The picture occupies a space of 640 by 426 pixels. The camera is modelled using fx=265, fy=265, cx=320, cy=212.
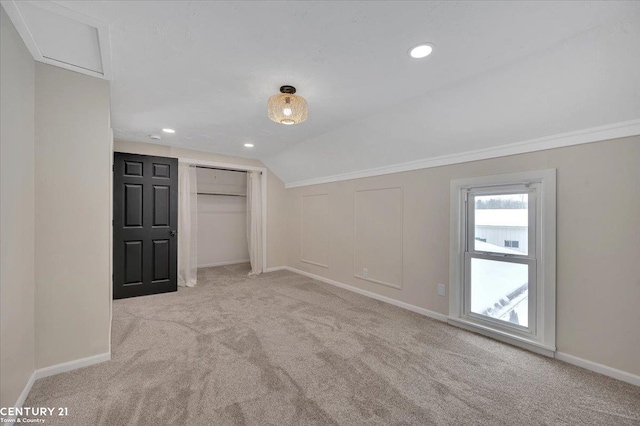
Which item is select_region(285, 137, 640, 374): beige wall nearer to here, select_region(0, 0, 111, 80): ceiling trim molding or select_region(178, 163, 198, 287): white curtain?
select_region(0, 0, 111, 80): ceiling trim molding

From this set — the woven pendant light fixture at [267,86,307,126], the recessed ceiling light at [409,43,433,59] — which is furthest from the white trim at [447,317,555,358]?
the woven pendant light fixture at [267,86,307,126]

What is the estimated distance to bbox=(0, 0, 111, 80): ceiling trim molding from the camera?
1451 millimetres

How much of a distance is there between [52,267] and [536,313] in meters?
4.14

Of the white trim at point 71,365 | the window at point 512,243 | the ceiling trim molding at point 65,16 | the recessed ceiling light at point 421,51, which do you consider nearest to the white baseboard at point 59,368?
the white trim at point 71,365

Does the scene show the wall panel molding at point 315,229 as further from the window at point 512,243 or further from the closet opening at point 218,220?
the window at point 512,243

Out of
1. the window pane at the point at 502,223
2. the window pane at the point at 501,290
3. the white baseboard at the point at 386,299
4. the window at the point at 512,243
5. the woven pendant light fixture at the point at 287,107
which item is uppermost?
the woven pendant light fixture at the point at 287,107

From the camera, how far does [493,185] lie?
9.06 ft

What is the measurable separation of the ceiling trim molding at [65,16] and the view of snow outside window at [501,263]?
349 cm

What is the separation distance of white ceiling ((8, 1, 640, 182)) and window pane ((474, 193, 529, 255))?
1.94 ft

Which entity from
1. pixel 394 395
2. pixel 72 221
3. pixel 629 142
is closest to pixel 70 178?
pixel 72 221

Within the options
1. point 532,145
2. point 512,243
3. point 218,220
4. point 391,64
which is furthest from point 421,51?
point 218,220

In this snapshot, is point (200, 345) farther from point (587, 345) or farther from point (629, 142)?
point (629, 142)

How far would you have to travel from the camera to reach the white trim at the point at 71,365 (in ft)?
6.68

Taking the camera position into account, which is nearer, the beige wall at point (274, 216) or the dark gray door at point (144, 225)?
the dark gray door at point (144, 225)
